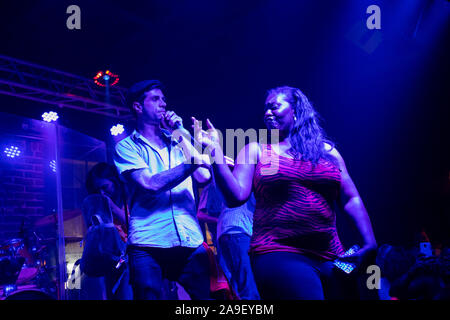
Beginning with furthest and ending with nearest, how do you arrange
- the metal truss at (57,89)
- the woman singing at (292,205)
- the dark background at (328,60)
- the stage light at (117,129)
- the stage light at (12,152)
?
the stage light at (117,129), the metal truss at (57,89), the stage light at (12,152), the dark background at (328,60), the woman singing at (292,205)

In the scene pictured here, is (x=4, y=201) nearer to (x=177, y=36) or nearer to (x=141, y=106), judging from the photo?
(x=177, y=36)

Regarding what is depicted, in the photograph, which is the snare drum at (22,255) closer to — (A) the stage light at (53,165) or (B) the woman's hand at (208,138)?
(A) the stage light at (53,165)

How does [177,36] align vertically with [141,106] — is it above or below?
above

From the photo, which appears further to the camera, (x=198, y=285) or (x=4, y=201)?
(x=4, y=201)

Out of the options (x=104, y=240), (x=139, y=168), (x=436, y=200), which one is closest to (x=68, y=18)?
(x=104, y=240)

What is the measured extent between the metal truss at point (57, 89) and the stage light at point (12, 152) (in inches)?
29.8

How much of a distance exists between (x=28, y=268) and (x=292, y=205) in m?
3.74

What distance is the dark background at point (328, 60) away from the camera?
4895 millimetres

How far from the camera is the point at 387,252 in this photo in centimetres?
448

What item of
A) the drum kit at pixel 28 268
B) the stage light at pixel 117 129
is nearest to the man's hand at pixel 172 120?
the drum kit at pixel 28 268

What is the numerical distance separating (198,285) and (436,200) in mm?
4460

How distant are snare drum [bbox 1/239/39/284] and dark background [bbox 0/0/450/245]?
2210 millimetres

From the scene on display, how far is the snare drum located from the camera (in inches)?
159

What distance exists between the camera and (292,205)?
1.64 meters
